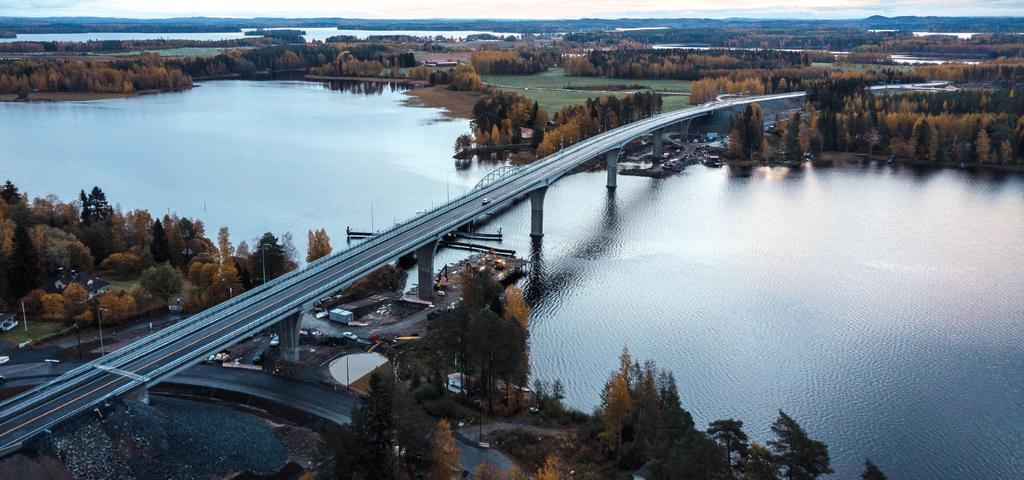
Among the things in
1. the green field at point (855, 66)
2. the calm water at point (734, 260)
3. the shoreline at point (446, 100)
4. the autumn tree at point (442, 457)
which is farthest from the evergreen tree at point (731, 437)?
the green field at point (855, 66)

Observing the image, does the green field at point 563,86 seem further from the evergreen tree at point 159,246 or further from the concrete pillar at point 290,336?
the concrete pillar at point 290,336

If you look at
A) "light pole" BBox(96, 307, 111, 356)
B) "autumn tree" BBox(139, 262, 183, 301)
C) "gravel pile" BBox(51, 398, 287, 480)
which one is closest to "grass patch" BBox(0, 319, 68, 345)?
"light pole" BBox(96, 307, 111, 356)

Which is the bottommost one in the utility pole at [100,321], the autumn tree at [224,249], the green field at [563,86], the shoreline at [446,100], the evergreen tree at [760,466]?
the utility pole at [100,321]

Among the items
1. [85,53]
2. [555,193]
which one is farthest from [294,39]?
[555,193]

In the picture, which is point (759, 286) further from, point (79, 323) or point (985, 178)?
point (985, 178)

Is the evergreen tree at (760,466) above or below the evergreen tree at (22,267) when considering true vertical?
below

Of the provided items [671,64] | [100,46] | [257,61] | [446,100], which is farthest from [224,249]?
[100,46]
